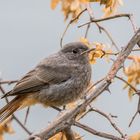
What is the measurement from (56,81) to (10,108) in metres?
0.80

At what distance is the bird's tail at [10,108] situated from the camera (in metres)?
4.95

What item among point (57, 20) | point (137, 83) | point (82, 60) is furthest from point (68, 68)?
point (57, 20)

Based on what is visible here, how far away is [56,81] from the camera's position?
19.5 feet

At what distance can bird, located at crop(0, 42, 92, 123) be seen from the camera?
5574 millimetres

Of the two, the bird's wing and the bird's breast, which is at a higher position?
the bird's wing

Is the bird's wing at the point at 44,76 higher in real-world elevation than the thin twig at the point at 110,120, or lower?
→ lower

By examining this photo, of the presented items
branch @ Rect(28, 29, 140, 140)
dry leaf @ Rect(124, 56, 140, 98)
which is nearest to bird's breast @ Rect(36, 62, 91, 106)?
dry leaf @ Rect(124, 56, 140, 98)

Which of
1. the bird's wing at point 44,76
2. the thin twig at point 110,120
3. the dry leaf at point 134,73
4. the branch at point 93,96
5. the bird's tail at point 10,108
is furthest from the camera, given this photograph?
the bird's wing at point 44,76

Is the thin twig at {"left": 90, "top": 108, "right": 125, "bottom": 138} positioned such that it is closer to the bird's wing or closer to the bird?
the bird

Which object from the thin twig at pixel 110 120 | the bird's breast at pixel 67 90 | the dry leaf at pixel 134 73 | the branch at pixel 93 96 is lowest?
the bird's breast at pixel 67 90

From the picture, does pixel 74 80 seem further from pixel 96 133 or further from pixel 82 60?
pixel 96 133

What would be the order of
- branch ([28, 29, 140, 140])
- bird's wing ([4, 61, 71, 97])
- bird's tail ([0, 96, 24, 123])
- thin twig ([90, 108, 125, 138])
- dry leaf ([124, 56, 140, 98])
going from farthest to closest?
bird's wing ([4, 61, 71, 97]), bird's tail ([0, 96, 24, 123]), dry leaf ([124, 56, 140, 98]), thin twig ([90, 108, 125, 138]), branch ([28, 29, 140, 140])

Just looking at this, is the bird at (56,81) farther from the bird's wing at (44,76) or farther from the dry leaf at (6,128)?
the dry leaf at (6,128)

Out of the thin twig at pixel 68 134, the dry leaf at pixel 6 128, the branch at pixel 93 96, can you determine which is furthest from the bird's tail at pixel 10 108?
the branch at pixel 93 96
